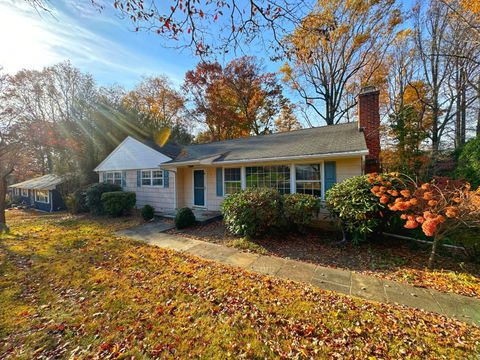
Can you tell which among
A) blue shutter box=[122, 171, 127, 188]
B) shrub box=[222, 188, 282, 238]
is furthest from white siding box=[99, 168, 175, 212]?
shrub box=[222, 188, 282, 238]

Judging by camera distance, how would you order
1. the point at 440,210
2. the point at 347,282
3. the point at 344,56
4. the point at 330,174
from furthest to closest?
the point at 344,56 < the point at 330,174 < the point at 440,210 < the point at 347,282

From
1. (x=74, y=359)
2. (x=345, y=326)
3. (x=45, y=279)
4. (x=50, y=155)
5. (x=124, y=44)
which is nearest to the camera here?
→ (x=74, y=359)

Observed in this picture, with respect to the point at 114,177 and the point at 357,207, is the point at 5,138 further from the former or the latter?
the point at 357,207

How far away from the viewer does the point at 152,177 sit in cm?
1252

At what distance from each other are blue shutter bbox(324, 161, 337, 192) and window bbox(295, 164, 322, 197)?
254mm

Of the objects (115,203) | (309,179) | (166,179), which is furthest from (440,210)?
(115,203)

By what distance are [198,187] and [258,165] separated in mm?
3768

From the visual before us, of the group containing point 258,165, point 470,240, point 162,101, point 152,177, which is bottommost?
point 470,240

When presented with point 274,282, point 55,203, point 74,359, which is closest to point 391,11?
point 274,282

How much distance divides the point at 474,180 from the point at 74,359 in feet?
40.9

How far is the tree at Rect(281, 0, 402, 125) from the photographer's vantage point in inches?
603

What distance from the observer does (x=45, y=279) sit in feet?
14.9

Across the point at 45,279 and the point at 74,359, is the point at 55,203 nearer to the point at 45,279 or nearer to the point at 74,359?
the point at 45,279

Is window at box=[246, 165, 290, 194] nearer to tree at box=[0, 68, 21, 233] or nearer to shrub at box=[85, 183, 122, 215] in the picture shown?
shrub at box=[85, 183, 122, 215]
